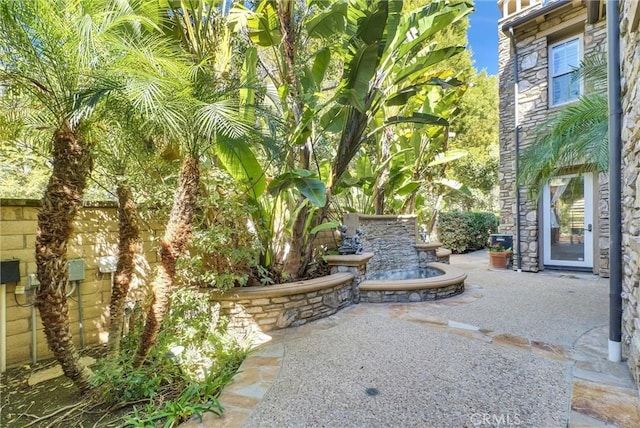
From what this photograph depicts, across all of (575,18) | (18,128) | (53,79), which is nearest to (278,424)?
(53,79)

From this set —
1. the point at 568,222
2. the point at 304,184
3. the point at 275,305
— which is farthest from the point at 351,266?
the point at 568,222

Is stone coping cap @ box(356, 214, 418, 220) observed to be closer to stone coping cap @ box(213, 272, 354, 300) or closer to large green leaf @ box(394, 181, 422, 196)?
large green leaf @ box(394, 181, 422, 196)

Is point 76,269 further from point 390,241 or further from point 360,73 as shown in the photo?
point 390,241

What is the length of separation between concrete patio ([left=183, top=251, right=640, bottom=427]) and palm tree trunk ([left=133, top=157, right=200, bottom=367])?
888 mm

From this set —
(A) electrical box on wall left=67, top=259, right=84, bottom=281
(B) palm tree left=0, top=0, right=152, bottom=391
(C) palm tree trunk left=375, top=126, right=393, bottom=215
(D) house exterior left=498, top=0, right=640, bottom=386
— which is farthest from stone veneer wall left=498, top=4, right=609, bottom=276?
(A) electrical box on wall left=67, top=259, right=84, bottom=281

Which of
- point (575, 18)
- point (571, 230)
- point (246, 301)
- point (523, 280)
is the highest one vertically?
point (575, 18)

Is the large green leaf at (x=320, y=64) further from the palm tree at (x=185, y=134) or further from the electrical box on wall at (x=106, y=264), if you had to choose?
the electrical box on wall at (x=106, y=264)

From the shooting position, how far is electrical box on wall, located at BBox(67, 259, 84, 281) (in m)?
3.32

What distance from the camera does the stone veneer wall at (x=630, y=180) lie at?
2.37 metres

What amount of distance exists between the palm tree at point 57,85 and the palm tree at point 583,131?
494 cm

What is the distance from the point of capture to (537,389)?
249 centimetres

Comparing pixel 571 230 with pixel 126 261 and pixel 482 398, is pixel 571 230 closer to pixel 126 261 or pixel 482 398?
pixel 482 398

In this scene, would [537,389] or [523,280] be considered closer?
[537,389]

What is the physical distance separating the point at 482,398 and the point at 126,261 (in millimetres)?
3281
